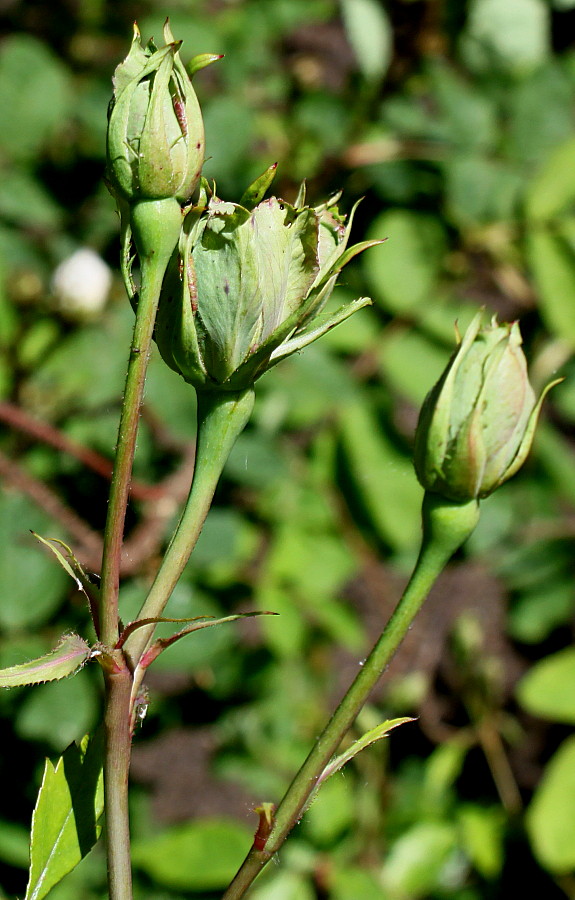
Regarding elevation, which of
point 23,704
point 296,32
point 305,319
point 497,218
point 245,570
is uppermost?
point 296,32

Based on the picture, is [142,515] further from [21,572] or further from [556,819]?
[556,819]

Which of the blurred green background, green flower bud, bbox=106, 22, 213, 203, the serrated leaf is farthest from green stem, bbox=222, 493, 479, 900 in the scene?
the blurred green background

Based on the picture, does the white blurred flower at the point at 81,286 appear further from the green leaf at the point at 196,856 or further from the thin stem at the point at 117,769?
the thin stem at the point at 117,769

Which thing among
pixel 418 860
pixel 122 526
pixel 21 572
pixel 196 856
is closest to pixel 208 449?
pixel 122 526

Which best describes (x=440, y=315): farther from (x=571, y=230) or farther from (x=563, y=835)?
(x=563, y=835)

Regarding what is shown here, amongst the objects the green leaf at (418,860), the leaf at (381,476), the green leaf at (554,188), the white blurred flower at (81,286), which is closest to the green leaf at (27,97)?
the white blurred flower at (81,286)

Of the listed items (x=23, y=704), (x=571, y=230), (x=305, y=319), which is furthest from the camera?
(x=571, y=230)

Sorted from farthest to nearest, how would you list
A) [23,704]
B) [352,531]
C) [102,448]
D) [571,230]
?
[352,531]
[571,230]
[102,448]
[23,704]

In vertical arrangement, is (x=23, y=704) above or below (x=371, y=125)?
below

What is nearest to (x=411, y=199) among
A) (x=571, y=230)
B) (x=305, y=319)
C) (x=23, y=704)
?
(x=571, y=230)
